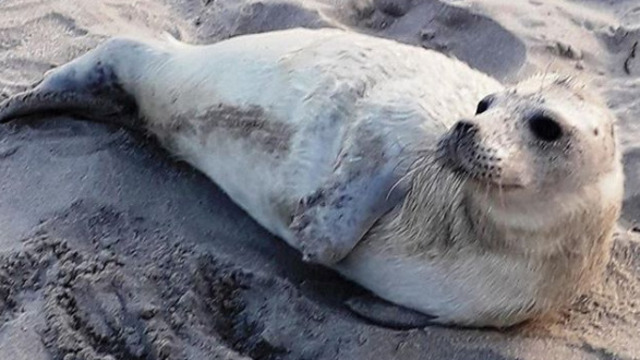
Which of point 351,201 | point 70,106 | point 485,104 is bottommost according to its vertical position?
point 70,106

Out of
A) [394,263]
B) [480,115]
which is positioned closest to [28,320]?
[394,263]

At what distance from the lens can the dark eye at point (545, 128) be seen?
9.40 feet

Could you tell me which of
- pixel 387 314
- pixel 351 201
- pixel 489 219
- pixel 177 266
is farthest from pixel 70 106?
pixel 489 219

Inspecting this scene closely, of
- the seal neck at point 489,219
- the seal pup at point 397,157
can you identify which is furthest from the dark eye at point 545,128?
the seal neck at point 489,219

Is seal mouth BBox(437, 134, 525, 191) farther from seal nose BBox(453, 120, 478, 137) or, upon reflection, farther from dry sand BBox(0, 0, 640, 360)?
dry sand BBox(0, 0, 640, 360)

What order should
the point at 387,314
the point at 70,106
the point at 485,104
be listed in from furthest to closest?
the point at 70,106 → the point at 387,314 → the point at 485,104

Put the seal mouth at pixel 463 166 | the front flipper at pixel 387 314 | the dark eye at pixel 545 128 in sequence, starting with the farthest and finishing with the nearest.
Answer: the front flipper at pixel 387 314
the dark eye at pixel 545 128
the seal mouth at pixel 463 166

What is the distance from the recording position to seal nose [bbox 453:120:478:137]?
276 centimetres

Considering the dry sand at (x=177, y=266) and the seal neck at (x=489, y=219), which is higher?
the seal neck at (x=489, y=219)

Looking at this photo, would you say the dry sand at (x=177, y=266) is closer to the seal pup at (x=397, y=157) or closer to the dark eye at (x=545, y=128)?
the seal pup at (x=397, y=157)

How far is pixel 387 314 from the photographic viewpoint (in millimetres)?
3213

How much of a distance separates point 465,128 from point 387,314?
2.22 ft

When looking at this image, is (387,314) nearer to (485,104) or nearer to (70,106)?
(485,104)

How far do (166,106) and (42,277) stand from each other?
87cm
